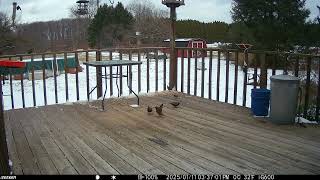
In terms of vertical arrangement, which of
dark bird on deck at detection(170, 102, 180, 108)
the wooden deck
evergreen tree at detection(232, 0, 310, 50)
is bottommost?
the wooden deck

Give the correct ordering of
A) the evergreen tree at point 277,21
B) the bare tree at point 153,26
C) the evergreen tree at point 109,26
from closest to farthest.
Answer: the evergreen tree at point 277,21 < the evergreen tree at point 109,26 < the bare tree at point 153,26

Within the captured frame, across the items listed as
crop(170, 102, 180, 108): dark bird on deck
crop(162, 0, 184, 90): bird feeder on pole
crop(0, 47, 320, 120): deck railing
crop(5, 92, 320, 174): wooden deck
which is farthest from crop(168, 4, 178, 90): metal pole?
crop(5, 92, 320, 174): wooden deck

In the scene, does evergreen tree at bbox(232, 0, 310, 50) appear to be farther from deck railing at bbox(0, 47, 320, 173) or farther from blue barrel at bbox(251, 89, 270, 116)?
blue barrel at bbox(251, 89, 270, 116)

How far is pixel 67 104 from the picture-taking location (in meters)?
5.61

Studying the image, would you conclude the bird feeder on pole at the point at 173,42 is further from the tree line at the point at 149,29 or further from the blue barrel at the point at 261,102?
the tree line at the point at 149,29

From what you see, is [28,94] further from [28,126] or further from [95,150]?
[95,150]

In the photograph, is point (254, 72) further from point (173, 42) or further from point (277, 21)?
point (277, 21)

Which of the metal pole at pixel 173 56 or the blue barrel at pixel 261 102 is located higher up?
the metal pole at pixel 173 56

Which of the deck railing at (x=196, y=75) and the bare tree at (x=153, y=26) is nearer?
the deck railing at (x=196, y=75)

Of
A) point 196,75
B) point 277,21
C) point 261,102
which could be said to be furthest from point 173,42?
point 277,21

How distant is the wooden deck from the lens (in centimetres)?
297

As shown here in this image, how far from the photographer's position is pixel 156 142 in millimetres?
3660

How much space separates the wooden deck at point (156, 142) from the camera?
9.73 feet

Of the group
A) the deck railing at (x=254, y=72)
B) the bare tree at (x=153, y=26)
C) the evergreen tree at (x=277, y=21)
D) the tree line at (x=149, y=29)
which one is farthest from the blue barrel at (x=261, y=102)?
the bare tree at (x=153, y=26)
